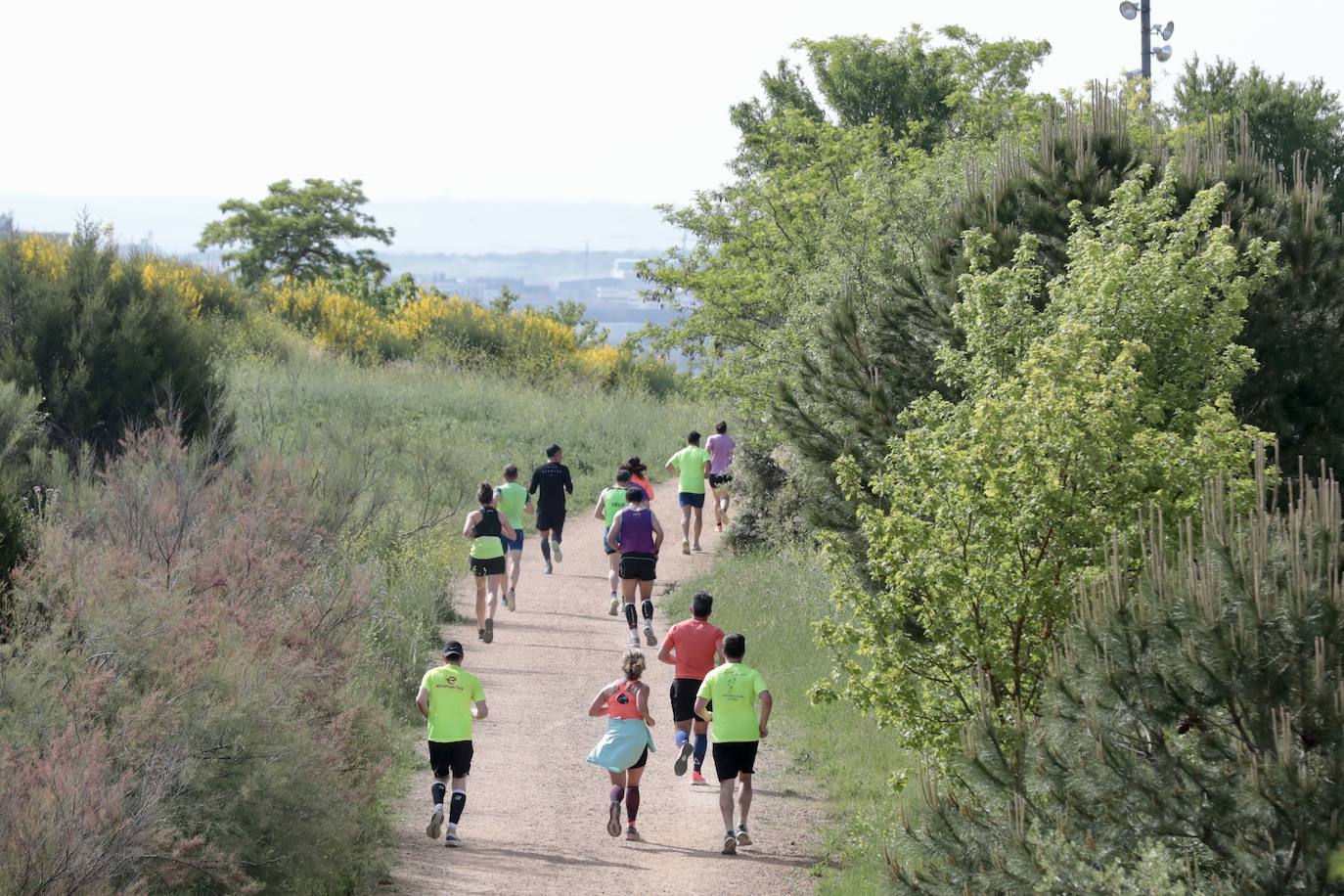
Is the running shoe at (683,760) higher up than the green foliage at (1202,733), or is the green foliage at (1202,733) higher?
the green foliage at (1202,733)

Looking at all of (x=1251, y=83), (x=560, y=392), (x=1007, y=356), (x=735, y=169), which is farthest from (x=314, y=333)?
(x=1007, y=356)

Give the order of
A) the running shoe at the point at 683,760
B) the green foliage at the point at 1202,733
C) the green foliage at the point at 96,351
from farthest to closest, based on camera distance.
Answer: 1. the green foliage at the point at 96,351
2. the running shoe at the point at 683,760
3. the green foliage at the point at 1202,733

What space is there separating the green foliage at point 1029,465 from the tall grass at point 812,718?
3.30 feet

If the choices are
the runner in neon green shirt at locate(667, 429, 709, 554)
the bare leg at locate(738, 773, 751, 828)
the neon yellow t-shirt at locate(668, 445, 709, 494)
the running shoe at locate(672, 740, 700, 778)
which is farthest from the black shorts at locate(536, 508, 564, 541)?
the bare leg at locate(738, 773, 751, 828)

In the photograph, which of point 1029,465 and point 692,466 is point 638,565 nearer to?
point 692,466

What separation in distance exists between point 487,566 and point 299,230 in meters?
58.5

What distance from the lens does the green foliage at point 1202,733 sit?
6984mm

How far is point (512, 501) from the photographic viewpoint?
19.3 m

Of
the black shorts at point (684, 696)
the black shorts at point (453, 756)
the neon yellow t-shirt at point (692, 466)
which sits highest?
the neon yellow t-shirt at point (692, 466)

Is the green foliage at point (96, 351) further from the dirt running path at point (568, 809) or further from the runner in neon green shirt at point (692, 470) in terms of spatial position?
the dirt running path at point (568, 809)

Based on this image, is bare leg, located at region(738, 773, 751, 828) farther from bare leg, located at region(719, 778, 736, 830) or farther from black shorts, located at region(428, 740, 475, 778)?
black shorts, located at region(428, 740, 475, 778)

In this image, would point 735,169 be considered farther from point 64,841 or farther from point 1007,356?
point 64,841

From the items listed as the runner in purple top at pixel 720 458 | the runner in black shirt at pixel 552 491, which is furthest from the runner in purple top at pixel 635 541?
the runner in purple top at pixel 720 458

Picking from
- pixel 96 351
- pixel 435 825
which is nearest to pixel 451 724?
pixel 435 825
